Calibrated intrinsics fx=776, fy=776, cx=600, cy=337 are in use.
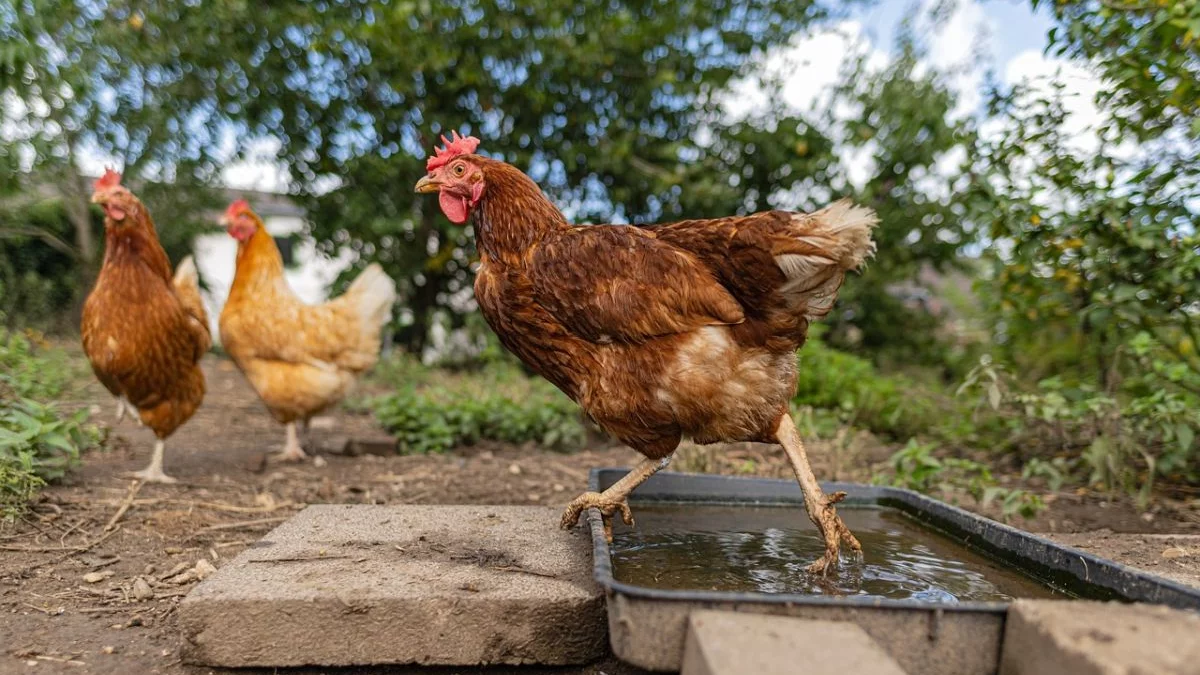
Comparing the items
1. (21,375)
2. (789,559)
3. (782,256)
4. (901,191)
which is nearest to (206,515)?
(21,375)

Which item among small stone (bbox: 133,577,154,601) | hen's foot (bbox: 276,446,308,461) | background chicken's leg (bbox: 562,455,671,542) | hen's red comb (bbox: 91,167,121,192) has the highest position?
hen's red comb (bbox: 91,167,121,192)

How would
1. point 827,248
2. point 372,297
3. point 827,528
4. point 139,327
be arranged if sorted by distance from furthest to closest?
point 372,297 < point 139,327 < point 827,528 < point 827,248

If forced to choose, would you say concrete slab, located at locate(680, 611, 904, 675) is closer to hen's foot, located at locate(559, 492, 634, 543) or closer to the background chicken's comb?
hen's foot, located at locate(559, 492, 634, 543)

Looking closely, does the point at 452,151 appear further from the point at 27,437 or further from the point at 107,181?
the point at 107,181

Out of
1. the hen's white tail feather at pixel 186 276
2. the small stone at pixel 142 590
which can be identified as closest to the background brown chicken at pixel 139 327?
the hen's white tail feather at pixel 186 276

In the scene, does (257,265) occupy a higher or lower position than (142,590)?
higher

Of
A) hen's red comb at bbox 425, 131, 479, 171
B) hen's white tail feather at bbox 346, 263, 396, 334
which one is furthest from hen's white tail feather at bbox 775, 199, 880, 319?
hen's white tail feather at bbox 346, 263, 396, 334

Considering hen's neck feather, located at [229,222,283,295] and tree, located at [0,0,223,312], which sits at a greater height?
tree, located at [0,0,223,312]

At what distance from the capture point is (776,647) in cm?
155

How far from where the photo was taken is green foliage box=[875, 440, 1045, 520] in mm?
3752

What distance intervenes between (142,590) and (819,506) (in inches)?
90.0

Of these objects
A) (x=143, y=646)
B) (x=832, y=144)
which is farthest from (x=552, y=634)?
(x=832, y=144)

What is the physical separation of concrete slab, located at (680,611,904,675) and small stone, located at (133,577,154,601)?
195cm

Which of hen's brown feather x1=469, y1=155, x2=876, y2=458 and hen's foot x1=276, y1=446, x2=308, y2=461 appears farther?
hen's foot x1=276, y1=446, x2=308, y2=461
